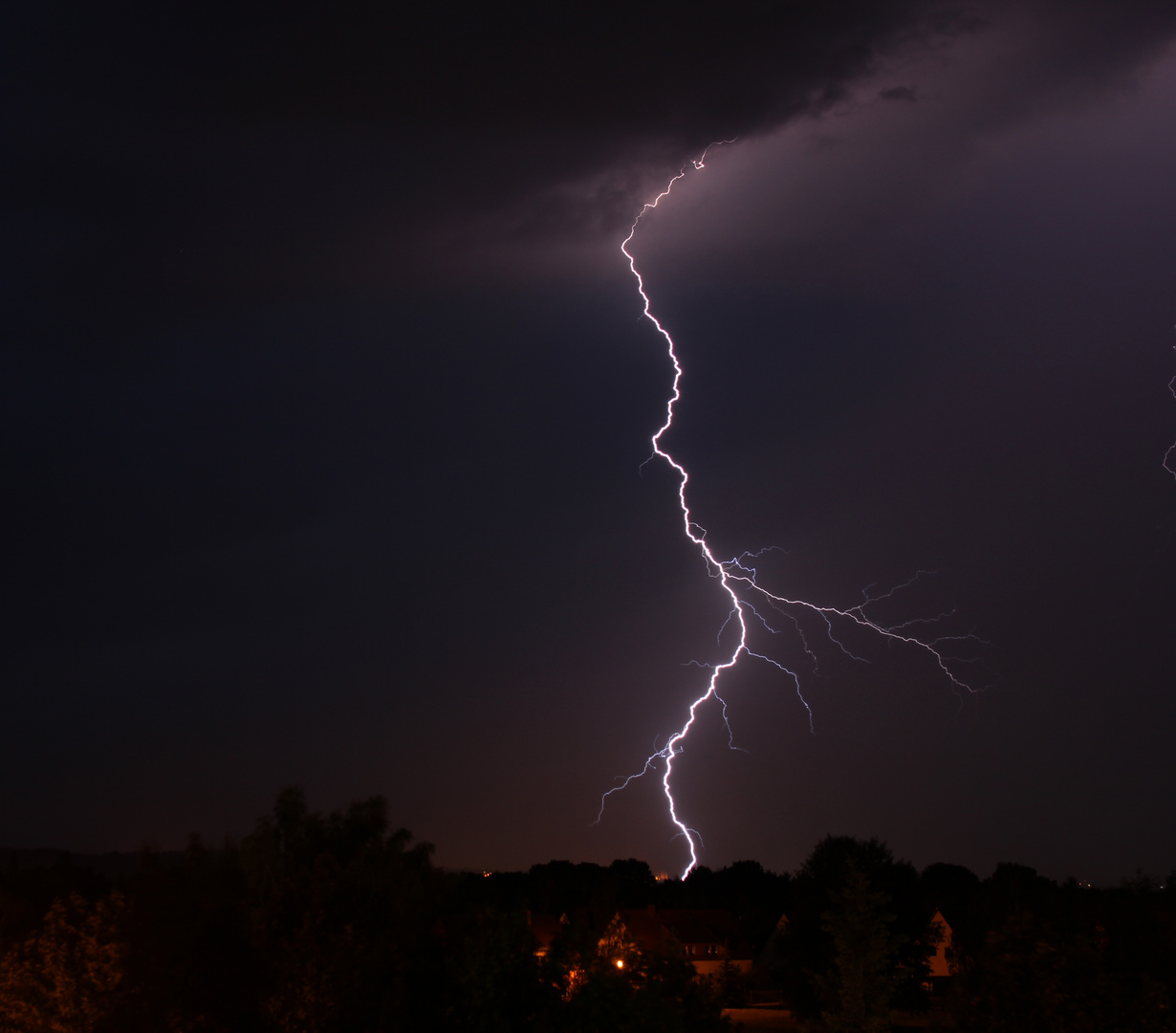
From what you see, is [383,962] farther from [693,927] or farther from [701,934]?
[693,927]

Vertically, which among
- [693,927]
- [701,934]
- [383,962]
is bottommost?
[383,962]

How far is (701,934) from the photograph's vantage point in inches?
2218

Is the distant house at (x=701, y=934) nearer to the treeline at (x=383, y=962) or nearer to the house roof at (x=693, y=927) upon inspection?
the house roof at (x=693, y=927)

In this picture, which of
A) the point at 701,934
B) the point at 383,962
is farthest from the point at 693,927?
the point at 383,962

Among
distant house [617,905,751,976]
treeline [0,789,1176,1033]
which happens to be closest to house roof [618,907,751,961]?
distant house [617,905,751,976]

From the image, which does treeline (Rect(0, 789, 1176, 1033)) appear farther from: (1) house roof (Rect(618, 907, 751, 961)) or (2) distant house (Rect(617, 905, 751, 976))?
(1) house roof (Rect(618, 907, 751, 961))

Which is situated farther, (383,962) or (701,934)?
(701,934)

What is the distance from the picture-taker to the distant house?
5244 cm

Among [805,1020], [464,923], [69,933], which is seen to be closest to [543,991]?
[464,923]

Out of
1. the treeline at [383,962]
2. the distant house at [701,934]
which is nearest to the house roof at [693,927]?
the distant house at [701,934]

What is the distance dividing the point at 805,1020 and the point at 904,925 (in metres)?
5.32

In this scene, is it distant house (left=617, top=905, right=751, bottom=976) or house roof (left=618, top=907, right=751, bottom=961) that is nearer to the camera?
distant house (left=617, top=905, right=751, bottom=976)

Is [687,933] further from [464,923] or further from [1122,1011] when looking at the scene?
[1122,1011]

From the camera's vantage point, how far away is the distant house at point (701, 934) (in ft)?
172
